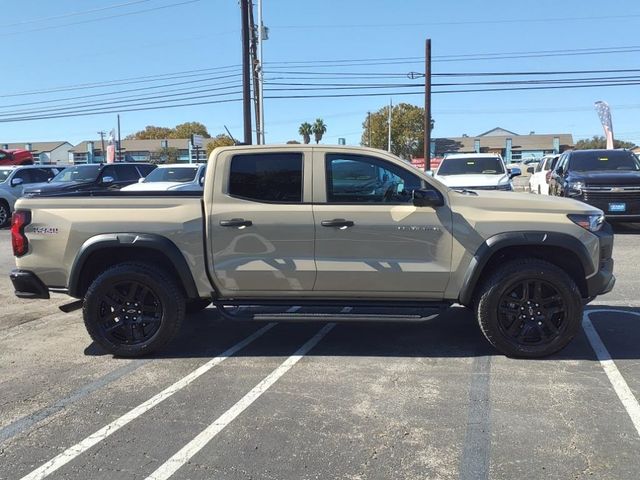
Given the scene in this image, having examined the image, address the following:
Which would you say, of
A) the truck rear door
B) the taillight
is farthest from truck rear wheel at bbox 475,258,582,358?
the taillight

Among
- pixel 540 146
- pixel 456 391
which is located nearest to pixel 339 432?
pixel 456 391

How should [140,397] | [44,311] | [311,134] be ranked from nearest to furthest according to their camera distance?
[140,397]
[44,311]
[311,134]

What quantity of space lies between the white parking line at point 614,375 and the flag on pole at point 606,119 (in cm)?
2457

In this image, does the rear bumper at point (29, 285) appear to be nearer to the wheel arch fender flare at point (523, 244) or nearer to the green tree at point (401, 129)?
the wheel arch fender flare at point (523, 244)

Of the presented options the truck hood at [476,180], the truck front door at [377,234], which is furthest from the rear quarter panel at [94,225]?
the truck hood at [476,180]

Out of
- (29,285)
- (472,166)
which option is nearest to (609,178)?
(472,166)

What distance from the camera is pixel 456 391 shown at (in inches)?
169

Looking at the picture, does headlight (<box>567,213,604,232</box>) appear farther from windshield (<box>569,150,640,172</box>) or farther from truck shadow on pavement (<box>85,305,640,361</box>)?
windshield (<box>569,150,640,172</box>)

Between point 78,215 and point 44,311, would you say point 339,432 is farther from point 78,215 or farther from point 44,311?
point 44,311

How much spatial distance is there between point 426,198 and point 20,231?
3.61 metres

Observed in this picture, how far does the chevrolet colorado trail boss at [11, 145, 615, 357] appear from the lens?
4.85 metres

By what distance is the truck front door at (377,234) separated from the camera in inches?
192

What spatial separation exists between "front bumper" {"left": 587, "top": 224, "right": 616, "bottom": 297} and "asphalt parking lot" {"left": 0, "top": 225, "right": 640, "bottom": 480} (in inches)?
24.1

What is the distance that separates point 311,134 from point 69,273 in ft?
322
